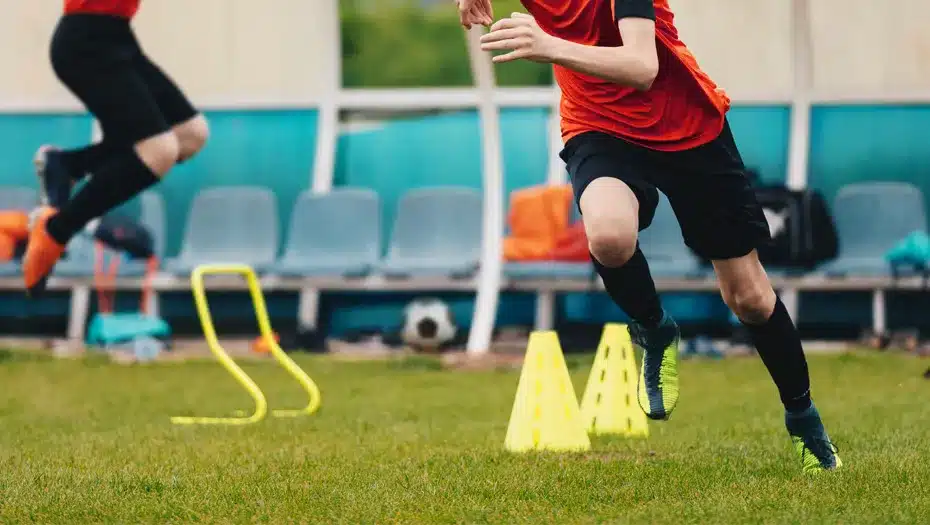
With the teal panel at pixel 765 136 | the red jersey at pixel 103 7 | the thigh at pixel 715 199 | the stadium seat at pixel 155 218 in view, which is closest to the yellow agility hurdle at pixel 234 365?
the red jersey at pixel 103 7

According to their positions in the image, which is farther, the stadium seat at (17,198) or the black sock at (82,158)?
the stadium seat at (17,198)

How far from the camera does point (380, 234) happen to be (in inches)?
504

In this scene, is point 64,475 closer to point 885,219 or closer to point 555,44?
point 555,44

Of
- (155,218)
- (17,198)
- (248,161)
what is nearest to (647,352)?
(155,218)

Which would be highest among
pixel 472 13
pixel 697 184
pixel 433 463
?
pixel 472 13

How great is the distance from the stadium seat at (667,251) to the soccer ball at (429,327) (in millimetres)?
1798

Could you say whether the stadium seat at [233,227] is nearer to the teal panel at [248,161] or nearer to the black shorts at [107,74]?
the teal panel at [248,161]

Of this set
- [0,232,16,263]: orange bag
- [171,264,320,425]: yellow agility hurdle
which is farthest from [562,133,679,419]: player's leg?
[0,232,16,263]: orange bag

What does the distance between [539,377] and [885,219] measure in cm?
787

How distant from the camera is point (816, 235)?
460 inches

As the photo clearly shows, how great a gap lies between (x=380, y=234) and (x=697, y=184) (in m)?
8.62

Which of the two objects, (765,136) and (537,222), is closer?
(537,222)

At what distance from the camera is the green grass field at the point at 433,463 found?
3.80 meters

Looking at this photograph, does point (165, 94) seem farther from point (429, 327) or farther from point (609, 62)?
point (429, 327)
